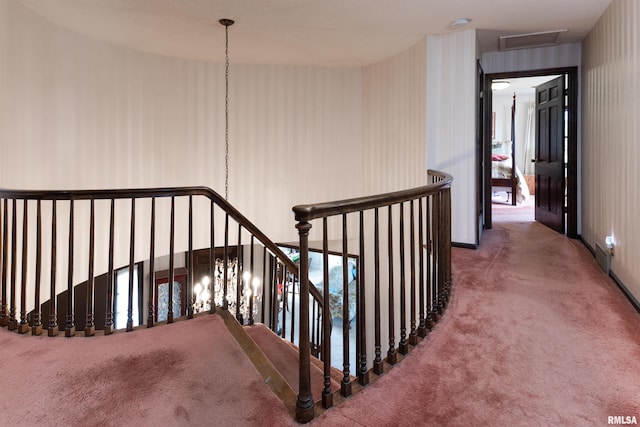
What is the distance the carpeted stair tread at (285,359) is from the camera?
250 centimetres

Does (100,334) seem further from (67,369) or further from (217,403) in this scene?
(217,403)

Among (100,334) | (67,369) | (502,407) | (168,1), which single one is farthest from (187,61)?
(502,407)

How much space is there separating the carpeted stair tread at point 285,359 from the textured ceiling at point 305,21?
2.77 metres

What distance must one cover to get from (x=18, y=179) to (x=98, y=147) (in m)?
1.19

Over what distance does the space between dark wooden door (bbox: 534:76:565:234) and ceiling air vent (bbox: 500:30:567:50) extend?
583 millimetres

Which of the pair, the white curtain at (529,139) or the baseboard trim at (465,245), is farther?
the white curtain at (529,139)

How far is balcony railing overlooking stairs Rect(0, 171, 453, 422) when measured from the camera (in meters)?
1.83

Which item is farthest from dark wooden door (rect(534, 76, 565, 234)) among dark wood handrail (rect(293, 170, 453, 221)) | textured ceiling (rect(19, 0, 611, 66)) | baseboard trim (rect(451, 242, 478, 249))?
dark wood handrail (rect(293, 170, 453, 221))

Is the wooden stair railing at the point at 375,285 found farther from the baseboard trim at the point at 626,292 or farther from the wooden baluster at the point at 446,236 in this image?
the baseboard trim at the point at 626,292

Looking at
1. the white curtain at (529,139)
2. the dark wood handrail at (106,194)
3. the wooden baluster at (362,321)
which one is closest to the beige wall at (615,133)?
the wooden baluster at (362,321)

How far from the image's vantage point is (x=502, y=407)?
5.78ft

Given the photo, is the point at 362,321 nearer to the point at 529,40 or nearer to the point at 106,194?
the point at 106,194

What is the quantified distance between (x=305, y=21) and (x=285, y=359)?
10.4 feet

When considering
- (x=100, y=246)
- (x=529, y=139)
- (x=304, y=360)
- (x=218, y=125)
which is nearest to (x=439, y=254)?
(x=304, y=360)
